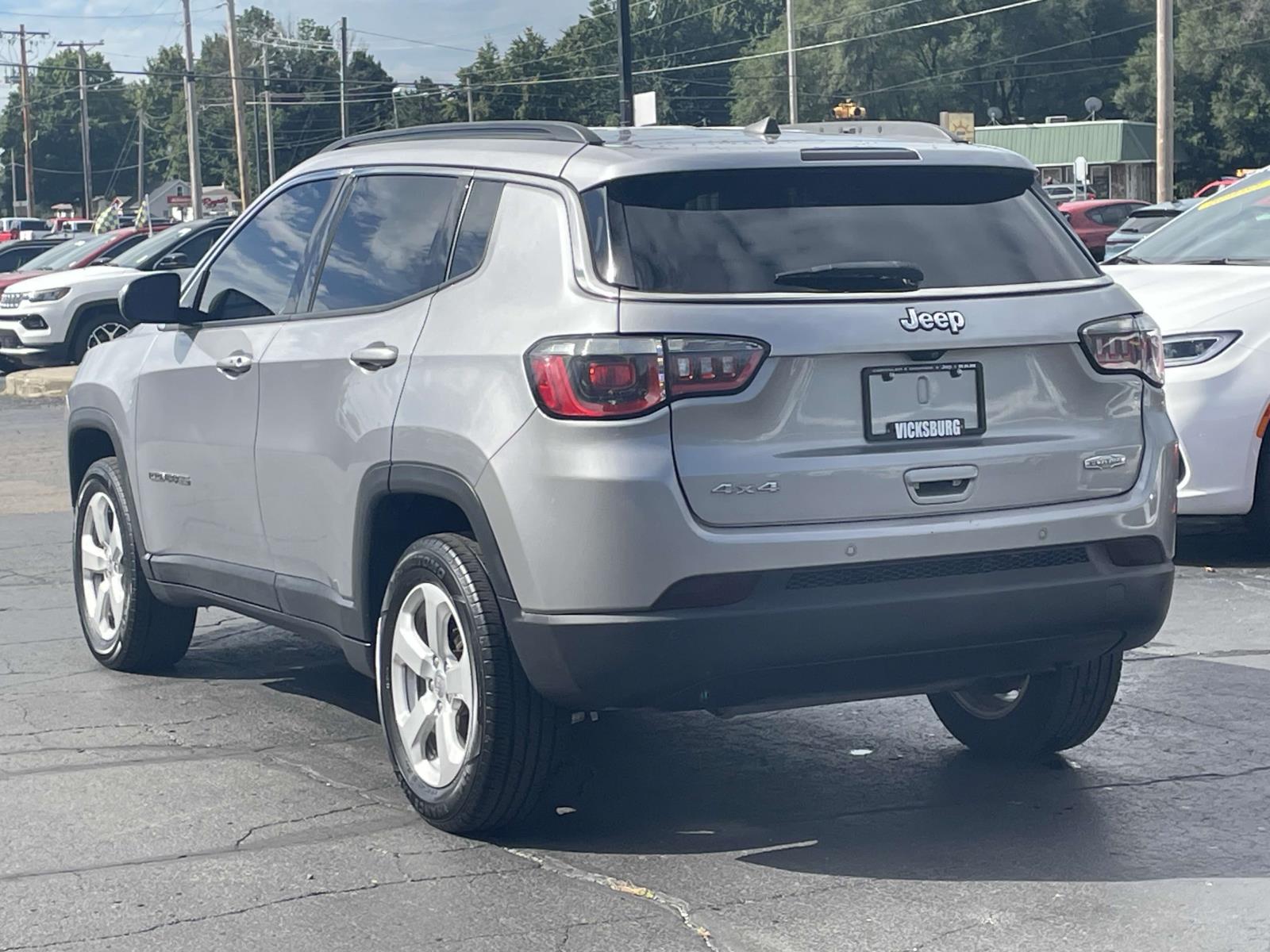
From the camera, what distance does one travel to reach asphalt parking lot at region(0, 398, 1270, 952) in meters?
4.11

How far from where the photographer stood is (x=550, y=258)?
14.8 ft

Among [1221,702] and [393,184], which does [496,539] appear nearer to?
[393,184]

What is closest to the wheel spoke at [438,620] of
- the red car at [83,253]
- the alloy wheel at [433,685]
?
the alloy wheel at [433,685]

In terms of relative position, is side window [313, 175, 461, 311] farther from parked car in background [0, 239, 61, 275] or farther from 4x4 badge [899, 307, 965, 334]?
parked car in background [0, 239, 61, 275]

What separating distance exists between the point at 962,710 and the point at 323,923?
2.26m

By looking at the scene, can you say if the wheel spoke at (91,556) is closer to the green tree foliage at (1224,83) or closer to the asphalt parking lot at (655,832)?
the asphalt parking lot at (655,832)

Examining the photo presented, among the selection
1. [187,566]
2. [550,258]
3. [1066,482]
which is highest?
[550,258]

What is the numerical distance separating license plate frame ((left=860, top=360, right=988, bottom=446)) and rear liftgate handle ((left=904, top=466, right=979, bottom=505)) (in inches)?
3.0

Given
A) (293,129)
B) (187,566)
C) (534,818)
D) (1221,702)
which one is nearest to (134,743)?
(187,566)

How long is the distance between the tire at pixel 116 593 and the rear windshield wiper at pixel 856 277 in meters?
3.10

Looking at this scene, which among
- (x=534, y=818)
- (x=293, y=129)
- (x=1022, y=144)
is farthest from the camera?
(x=293, y=129)

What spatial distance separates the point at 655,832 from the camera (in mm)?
4824

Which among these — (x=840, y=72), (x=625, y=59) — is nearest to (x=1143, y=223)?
(x=625, y=59)

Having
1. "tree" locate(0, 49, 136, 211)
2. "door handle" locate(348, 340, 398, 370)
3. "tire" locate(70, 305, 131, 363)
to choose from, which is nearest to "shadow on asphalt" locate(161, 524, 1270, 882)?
"door handle" locate(348, 340, 398, 370)
